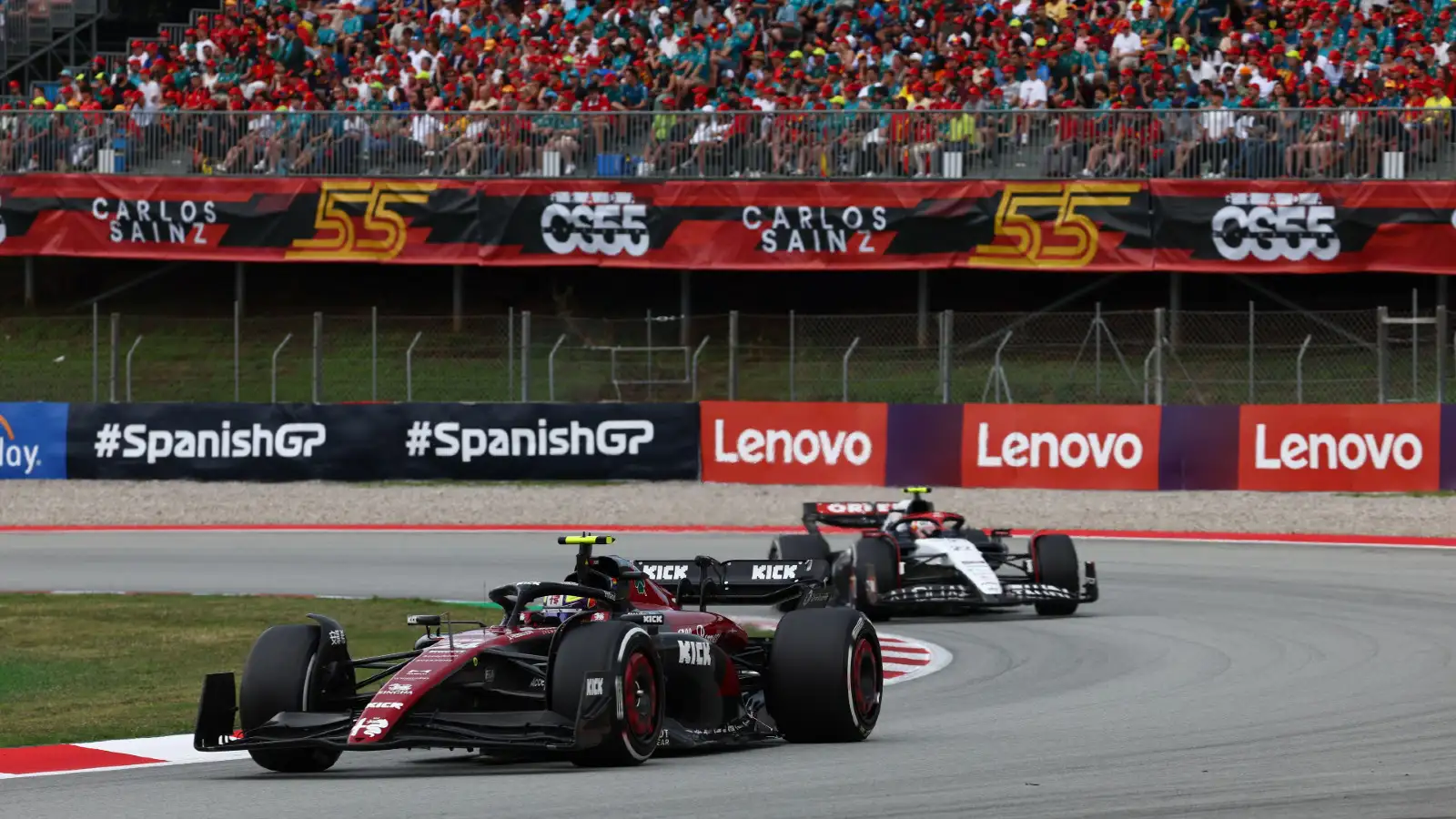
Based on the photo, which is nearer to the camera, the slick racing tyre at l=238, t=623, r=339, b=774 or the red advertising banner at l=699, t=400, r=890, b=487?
the slick racing tyre at l=238, t=623, r=339, b=774

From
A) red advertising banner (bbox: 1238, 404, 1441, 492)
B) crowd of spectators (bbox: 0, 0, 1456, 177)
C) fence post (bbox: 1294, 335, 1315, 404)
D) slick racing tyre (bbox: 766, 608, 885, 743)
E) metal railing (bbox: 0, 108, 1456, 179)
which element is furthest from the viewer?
crowd of spectators (bbox: 0, 0, 1456, 177)

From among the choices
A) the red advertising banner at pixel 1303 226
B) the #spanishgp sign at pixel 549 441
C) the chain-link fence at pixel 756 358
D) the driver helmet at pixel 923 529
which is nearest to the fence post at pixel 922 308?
the chain-link fence at pixel 756 358

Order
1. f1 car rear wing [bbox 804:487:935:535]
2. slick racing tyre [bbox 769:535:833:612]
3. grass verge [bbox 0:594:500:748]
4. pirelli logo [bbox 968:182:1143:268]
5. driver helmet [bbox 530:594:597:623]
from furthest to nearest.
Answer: pirelli logo [bbox 968:182:1143:268] → f1 car rear wing [bbox 804:487:935:535] → slick racing tyre [bbox 769:535:833:612] → grass verge [bbox 0:594:500:748] → driver helmet [bbox 530:594:597:623]

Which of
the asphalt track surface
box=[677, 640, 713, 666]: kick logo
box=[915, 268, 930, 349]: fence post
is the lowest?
the asphalt track surface

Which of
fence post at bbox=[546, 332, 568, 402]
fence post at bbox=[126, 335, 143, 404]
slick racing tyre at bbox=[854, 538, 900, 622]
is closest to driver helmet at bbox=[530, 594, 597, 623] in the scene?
slick racing tyre at bbox=[854, 538, 900, 622]

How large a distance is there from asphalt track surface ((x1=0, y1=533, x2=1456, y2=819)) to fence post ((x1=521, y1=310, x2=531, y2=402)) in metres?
6.09

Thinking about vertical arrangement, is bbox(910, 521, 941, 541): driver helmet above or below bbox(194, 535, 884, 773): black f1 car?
above

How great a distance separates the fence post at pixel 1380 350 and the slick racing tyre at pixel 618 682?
56.2 ft

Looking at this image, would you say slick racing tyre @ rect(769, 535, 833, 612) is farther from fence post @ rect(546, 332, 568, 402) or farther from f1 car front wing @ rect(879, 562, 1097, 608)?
fence post @ rect(546, 332, 568, 402)

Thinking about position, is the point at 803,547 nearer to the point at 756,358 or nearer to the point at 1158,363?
the point at 1158,363

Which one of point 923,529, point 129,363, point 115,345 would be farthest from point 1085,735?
point 115,345

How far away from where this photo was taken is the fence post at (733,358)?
87.3ft

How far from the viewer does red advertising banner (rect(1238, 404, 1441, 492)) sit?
2458 cm

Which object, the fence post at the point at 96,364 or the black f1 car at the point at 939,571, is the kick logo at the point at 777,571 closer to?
Answer: the black f1 car at the point at 939,571
